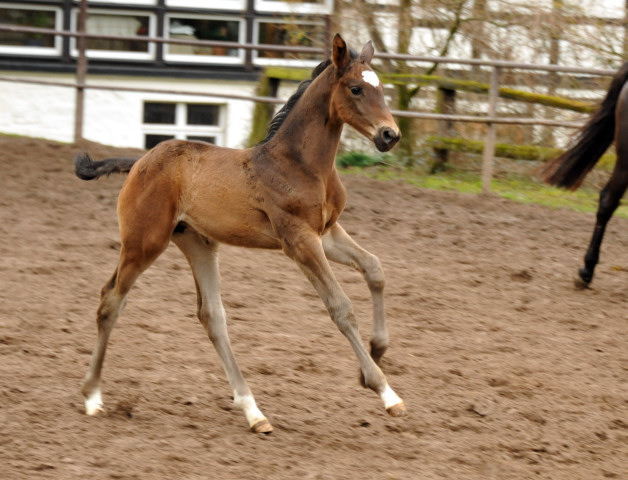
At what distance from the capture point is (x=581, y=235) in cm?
905

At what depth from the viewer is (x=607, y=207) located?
7348 mm

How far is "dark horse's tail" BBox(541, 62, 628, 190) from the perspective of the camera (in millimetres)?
7508

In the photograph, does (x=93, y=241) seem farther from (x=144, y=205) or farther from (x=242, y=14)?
(x=242, y=14)

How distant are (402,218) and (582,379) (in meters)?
4.21

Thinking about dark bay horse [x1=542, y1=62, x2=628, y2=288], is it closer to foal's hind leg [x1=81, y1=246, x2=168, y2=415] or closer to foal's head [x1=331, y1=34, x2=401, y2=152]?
foal's head [x1=331, y1=34, x2=401, y2=152]

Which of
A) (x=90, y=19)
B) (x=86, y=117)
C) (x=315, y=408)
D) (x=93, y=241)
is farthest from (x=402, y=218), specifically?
(x=90, y=19)

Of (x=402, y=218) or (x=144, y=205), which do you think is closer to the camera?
(x=144, y=205)

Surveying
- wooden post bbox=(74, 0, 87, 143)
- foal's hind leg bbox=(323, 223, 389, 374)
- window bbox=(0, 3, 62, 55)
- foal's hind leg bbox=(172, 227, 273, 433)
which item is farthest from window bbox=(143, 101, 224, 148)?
foal's hind leg bbox=(323, 223, 389, 374)

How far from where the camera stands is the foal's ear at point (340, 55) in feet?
13.4

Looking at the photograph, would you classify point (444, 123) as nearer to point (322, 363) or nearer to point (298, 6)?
point (298, 6)

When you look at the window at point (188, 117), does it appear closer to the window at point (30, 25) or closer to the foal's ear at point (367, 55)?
the window at point (30, 25)

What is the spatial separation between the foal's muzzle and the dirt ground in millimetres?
1310

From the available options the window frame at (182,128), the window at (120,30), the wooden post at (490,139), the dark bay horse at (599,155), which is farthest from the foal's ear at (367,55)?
the window at (120,30)

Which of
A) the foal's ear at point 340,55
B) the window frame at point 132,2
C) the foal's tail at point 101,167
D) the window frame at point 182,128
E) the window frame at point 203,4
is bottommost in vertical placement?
the window frame at point 182,128
